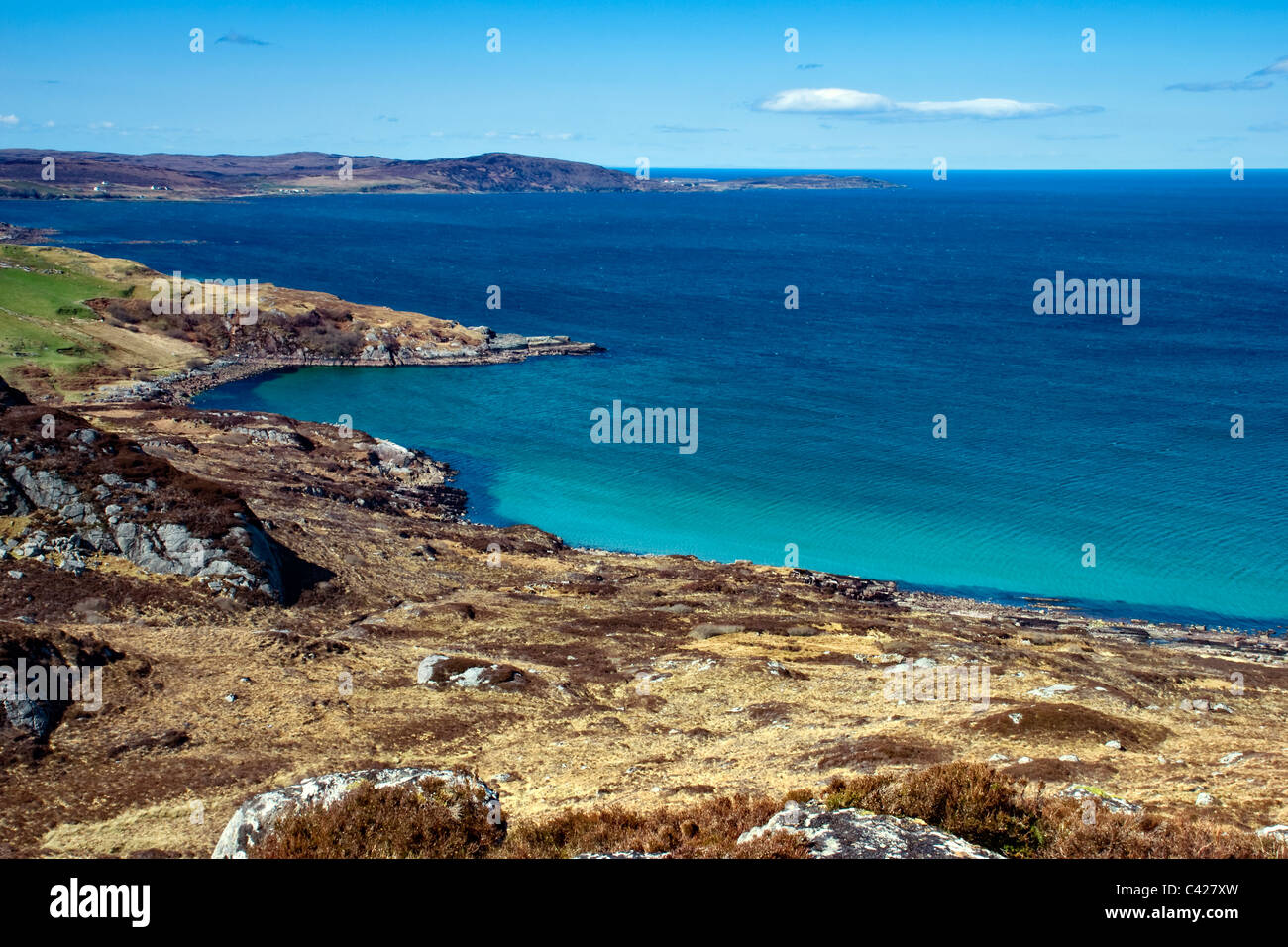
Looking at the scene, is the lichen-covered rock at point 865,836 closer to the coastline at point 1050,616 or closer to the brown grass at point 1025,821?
the brown grass at point 1025,821

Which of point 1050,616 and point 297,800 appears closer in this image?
point 297,800

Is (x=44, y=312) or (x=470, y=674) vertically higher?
(x=44, y=312)

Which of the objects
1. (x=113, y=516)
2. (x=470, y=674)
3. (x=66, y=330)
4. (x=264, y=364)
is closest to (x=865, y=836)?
(x=470, y=674)

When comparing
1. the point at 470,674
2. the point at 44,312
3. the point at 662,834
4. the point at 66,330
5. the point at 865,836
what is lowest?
the point at 470,674

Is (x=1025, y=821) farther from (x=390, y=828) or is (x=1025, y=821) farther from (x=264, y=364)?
(x=264, y=364)

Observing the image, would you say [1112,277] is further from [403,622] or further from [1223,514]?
[403,622]

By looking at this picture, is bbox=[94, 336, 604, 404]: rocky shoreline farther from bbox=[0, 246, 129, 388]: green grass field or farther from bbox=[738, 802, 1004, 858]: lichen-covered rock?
bbox=[738, 802, 1004, 858]: lichen-covered rock
